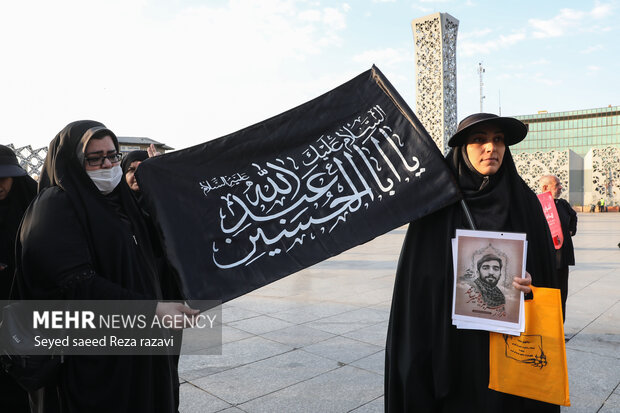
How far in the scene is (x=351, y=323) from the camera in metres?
4.61

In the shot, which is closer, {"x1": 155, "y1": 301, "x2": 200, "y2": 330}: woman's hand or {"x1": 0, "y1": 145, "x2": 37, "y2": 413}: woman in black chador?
{"x1": 155, "y1": 301, "x2": 200, "y2": 330}: woman's hand

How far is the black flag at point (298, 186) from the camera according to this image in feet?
5.91

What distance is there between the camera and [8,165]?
237 cm

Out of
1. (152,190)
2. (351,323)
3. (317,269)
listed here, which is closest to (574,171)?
(317,269)

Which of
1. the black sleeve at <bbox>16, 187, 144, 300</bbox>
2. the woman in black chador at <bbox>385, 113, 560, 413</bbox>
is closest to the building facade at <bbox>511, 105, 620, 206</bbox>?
the woman in black chador at <bbox>385, 113, 560, 413</bbox>

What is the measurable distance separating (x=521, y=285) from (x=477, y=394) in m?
0.51

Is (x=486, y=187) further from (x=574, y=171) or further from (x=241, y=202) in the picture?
(x=574, y=171)

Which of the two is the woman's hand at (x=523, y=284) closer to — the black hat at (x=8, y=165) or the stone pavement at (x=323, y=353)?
the stone pavement at (x=323, y=353)

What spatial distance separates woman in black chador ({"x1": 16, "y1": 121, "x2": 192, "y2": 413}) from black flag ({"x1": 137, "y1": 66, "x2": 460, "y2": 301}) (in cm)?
18

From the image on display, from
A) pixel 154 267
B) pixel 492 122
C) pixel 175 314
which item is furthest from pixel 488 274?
pixel 154 267

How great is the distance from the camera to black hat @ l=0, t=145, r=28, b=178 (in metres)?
2.33

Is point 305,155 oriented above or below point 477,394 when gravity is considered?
above

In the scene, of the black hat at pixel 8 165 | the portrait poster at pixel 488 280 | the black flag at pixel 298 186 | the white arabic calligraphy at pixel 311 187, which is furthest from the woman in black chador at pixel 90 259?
the portrait poster at pixel 488 280

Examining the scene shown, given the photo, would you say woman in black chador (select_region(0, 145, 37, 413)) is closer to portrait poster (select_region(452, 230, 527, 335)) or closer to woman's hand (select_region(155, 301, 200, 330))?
woman's hand (select_region(155, 301, 200, 330))
